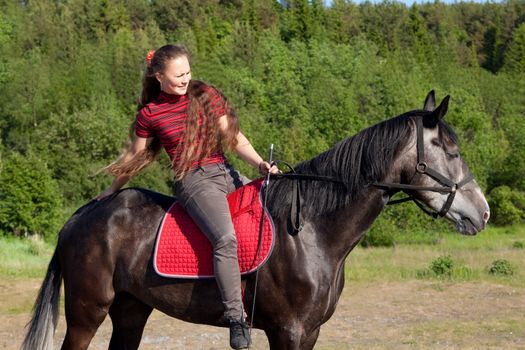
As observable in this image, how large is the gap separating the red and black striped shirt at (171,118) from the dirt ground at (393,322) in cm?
542

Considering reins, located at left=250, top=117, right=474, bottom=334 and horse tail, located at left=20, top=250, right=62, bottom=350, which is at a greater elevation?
reins, located at left=250, top=117, right=474, bottom=334

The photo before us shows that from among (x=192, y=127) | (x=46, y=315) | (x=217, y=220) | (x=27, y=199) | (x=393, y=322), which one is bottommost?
(x=27, y=199)

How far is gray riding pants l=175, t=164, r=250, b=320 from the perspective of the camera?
4996mm

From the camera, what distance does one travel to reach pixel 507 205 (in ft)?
185

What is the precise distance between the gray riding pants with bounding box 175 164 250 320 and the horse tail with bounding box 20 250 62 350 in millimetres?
1316

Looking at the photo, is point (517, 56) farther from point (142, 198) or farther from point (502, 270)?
point (142, 198)

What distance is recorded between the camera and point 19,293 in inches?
666

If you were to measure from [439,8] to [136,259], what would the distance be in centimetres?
14338

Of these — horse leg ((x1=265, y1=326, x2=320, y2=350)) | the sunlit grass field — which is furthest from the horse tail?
the sunlit grass field

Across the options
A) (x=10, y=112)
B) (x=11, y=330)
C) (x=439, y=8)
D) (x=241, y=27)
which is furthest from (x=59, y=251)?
(x=439, y=8)

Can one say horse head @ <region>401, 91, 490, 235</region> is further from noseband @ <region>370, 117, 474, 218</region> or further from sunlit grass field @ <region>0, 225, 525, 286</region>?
sunlit grass field @ <region>0, 225, 525, 286</region>

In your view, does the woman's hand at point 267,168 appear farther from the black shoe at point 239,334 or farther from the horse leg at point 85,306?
the horse leg at point 85,306

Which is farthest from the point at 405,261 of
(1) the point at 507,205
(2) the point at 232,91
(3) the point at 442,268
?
(2) the point at 232,91

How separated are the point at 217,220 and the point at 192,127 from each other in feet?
2.26
